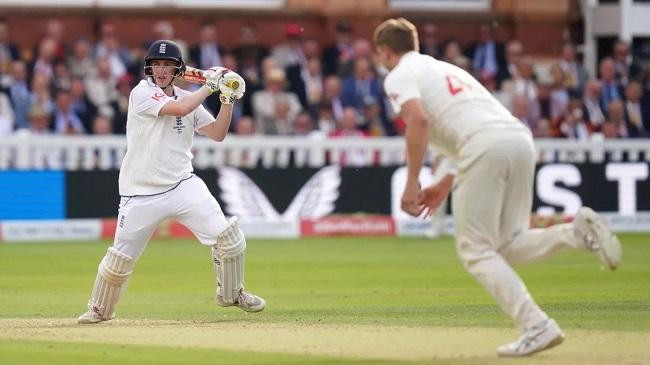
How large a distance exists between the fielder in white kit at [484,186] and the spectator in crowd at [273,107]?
1235cm

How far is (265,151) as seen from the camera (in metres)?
20.6

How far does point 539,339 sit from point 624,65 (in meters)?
16.5

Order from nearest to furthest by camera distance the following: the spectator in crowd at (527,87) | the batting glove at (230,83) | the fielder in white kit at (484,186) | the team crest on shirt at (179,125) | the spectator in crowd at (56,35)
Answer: the fielder in white kit at (484,186) → the batting glove at (230,83) → the team crest on shirt at (179,125) → the spectator in crowd at (56,35) → the spectator in crowd at (527,87)

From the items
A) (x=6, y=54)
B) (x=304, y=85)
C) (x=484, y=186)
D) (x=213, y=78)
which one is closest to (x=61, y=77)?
(x=6, y=54)

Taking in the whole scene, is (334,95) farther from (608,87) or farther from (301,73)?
(608,87)

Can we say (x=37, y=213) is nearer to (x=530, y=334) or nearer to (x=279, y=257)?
(x=279, y=257)

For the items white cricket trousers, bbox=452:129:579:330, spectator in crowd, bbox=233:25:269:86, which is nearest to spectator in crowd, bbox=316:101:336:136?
spectator in crowd, bbox=233:25:269:86

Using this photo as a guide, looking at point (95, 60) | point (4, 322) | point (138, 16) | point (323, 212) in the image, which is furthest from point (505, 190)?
point (138, 16)

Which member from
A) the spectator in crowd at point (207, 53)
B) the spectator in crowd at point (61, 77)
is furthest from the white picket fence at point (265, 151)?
the spectator in crowd at point (207, 53)

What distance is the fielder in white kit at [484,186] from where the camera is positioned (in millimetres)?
8352

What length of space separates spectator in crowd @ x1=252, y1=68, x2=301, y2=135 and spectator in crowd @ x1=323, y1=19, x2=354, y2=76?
1.10m

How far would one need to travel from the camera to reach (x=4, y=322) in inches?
424

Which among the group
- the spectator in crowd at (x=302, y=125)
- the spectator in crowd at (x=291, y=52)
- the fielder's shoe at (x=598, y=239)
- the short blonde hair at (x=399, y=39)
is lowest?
the spectator in crowd at (x=302, y=125)

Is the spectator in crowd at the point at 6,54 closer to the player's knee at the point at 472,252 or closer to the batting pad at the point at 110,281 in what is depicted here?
the batting pad at the point at 110,281
